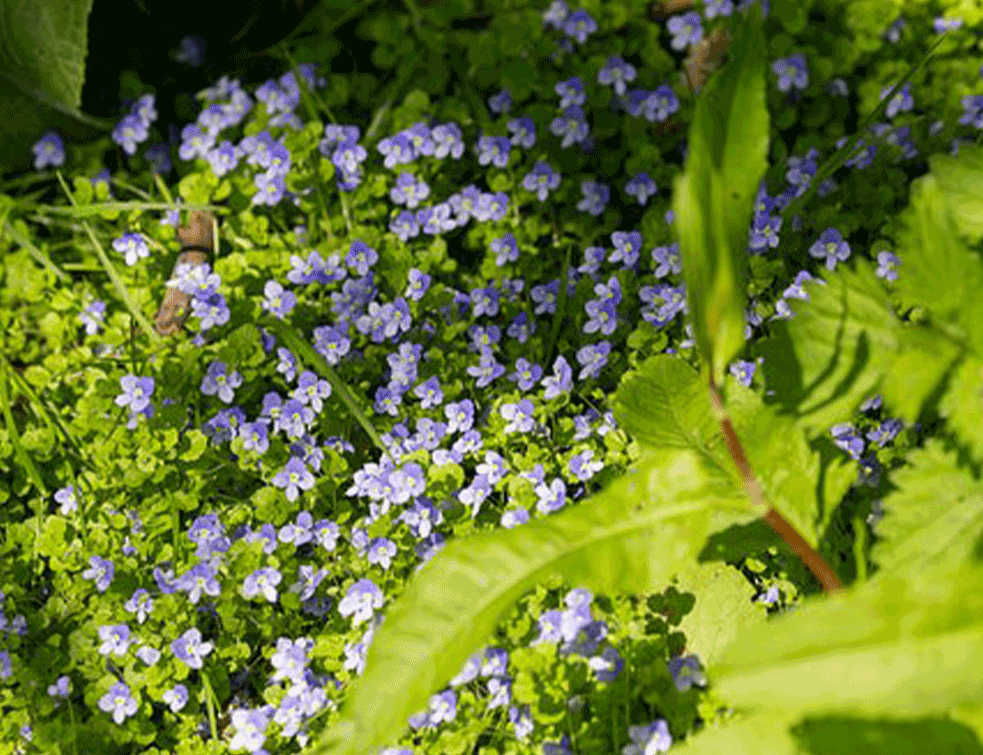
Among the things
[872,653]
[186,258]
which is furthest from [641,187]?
[872,653]

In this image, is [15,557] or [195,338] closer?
[15,557]

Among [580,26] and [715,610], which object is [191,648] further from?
[580,26]

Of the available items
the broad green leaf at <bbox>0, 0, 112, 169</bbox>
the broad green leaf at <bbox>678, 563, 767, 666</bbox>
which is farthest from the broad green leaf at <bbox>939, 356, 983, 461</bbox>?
the broad green leaf at <bbox>0, 0, 112, 169</bbox>

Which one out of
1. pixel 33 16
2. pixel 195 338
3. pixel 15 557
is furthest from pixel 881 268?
pixel 33 16

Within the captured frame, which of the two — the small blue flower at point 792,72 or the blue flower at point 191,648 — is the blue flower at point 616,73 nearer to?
the small blue flower at point 792,72

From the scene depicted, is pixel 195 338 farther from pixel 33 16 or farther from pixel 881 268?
pixel 881 268

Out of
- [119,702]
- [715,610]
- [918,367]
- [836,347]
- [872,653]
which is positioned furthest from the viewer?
[119,702]
